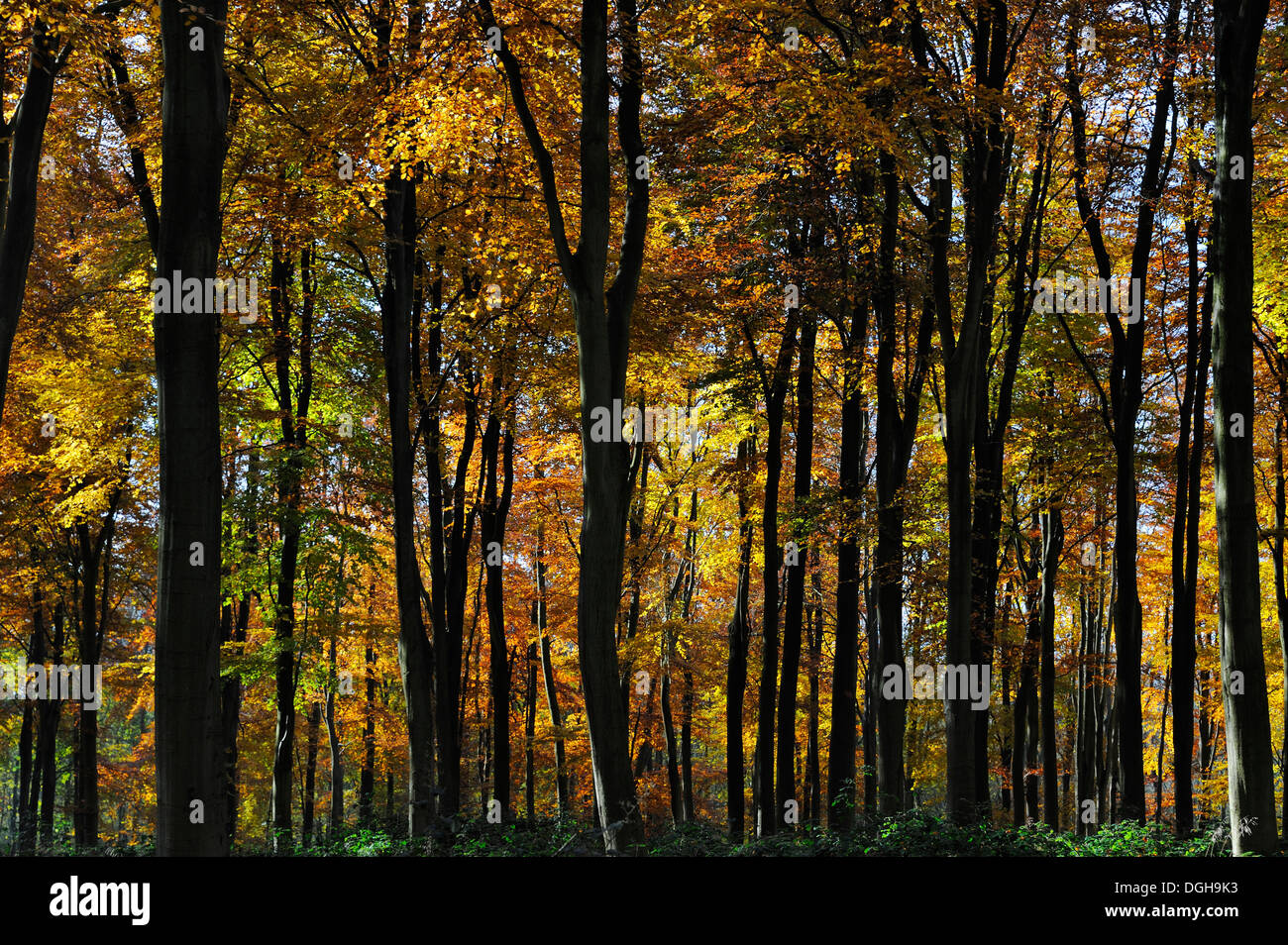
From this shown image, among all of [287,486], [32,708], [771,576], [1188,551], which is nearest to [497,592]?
[287,486]

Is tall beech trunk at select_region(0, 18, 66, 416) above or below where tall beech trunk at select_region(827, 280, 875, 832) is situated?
above

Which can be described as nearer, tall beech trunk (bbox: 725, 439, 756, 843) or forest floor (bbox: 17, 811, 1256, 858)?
forest floor (bbox: 17, 811, 1256, 858)

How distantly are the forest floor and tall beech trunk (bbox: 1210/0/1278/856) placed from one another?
1221 millimetres

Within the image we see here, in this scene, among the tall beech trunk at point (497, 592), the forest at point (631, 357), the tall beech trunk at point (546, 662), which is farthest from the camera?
the tall beech trunk at point (546, 662)

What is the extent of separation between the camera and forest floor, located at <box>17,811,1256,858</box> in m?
9.05

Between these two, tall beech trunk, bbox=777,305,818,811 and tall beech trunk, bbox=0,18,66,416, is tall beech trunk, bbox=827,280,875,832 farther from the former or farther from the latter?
tall beech trunk, bbox=0,18,66,416

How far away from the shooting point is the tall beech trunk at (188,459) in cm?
666

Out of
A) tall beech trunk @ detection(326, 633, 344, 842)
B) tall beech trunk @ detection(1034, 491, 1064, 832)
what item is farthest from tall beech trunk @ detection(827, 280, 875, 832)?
tall beech trunk @ detection(326, 633, 344, 842)

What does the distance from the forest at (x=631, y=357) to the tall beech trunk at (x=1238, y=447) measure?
0.04m

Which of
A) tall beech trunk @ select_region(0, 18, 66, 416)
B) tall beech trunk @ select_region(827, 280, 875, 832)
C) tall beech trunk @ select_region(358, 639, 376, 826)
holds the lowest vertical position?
tall beech trunk @ select_region(358, 639, 376, 826)

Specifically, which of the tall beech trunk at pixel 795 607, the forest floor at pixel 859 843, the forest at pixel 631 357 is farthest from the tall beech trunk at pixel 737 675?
the forest floor at pixel 859 843

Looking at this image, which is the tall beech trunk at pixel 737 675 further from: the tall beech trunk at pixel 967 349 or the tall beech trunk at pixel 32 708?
the tall beech trunk at pixel 32 708

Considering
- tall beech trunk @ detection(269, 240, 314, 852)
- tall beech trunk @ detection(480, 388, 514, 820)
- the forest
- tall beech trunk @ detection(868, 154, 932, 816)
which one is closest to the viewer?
the forest

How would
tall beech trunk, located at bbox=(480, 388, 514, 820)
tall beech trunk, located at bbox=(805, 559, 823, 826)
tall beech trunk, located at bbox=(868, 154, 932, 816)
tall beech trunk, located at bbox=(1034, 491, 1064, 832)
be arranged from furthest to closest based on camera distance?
tall beech trunk, located at bbox=(805, 559, 823, 826), tall beech trunk, located at bbox=(1034, 491, 1064, 832), tall beech trunk, located at bbox=(480, 388, 514, 820), tall beech trunk, located at bbox=(868, 154, 932, 816)
